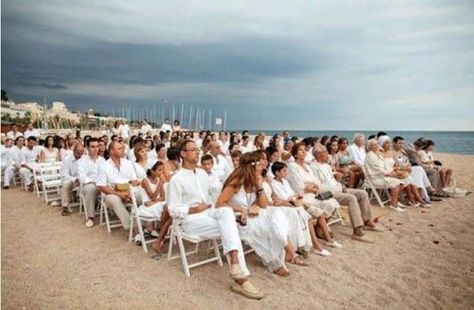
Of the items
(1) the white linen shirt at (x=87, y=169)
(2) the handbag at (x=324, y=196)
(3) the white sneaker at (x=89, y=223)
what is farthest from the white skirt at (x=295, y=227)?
(1) the white linen shirt at (x=87, y=169)

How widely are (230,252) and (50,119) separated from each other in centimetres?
5148

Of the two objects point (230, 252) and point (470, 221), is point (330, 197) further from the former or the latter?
point (470, 221)

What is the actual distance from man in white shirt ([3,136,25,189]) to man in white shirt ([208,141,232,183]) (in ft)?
24.3

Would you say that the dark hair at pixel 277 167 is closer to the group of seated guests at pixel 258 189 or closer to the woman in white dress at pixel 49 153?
the group of seated guests at pixel 258 189

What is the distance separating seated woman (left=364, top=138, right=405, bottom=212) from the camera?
323 inches

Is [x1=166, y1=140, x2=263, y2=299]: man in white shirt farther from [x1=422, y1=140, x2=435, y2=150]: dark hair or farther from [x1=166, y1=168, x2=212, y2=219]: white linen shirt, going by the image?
[x1=422, y1=140, x2=435, y2=150]: dark hair

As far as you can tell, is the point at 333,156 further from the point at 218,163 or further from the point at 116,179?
the point at 116,179

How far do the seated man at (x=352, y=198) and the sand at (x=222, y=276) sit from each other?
9.8 inches

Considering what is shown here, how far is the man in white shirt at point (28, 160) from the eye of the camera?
11141 millimetres

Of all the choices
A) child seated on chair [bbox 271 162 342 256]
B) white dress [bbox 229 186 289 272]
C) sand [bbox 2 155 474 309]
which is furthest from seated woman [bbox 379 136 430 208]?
white dress [bbox 229 186 289 272]

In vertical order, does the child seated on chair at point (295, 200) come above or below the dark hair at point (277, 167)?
below

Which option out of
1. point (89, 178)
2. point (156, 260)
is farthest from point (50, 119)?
point (156, 260)

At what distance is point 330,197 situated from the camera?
6043 mm

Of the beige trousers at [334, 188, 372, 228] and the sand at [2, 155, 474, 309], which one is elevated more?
the beige trousers at [334, 188, 372, 228]
